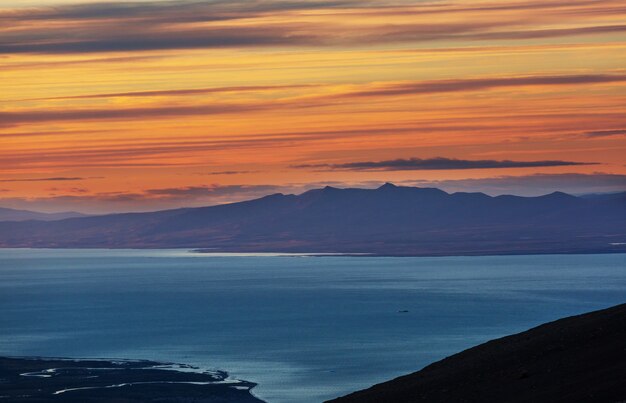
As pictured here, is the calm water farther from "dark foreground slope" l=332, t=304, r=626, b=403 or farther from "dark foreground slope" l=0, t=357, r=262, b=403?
"dark foreground slope" l=332, t=304, r=626, b=403

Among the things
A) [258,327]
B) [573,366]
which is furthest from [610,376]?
[258,327]

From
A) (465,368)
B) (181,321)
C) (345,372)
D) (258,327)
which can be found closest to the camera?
(465,368)

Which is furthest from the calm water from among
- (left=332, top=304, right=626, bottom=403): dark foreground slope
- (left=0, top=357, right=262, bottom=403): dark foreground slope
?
(left=332, top=304, right=626, bottom=403): dark foreground slope

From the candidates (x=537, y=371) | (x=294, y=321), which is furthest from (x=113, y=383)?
(x=294, y=321)

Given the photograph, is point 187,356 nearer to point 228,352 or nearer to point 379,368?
point 228,352

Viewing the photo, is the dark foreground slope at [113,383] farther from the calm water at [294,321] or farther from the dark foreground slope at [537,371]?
the dark foreground slope at [537,371]

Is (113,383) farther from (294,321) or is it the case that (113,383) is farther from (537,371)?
(294,321)

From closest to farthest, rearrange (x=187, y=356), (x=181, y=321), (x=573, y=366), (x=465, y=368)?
(x=573, y=366) < (x=465, y=368) < (x=187, y=356) < (x=181, y=321)
